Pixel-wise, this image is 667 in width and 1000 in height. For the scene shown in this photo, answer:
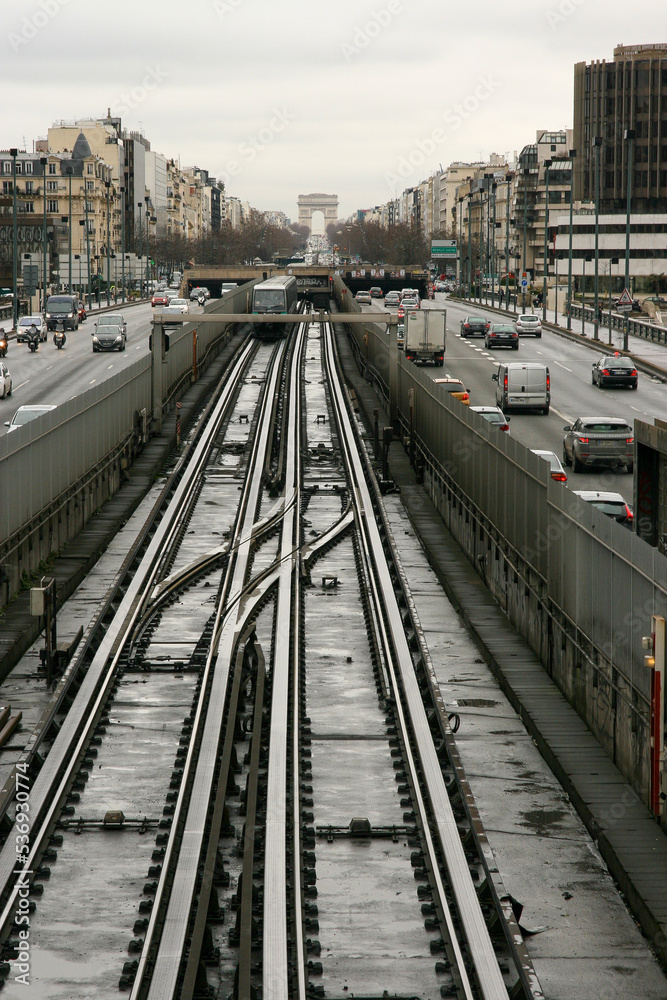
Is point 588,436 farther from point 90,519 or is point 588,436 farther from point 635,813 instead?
point 635,813

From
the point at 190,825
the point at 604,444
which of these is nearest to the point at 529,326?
the point at 604,444

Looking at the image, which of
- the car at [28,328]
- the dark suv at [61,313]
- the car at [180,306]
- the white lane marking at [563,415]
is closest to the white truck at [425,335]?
the white lane marking at [563,415]

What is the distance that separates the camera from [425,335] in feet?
196

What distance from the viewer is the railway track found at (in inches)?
376

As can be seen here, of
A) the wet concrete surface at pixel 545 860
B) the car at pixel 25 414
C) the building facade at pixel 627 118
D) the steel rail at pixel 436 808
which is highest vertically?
the building facade at pixel 627 118

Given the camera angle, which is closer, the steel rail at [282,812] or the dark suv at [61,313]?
the steel rail at [282,812]

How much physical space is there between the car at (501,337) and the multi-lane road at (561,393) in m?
0.50

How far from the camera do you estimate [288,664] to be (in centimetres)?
1744

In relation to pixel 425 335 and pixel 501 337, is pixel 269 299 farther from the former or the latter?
pixel 425 335

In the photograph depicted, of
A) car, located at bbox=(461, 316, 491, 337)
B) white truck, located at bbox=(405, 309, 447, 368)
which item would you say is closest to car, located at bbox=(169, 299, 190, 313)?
car, located at bbox=(461, 316, 491, 337)

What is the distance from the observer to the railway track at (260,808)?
9.56 m

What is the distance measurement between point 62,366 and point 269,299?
51.3 feet

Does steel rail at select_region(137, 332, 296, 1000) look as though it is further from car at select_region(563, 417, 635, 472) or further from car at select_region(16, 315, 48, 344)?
car at select_region(16, 315, 48, 344)

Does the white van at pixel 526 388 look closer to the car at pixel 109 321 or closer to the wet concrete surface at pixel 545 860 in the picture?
the wet concrete surface at pixel 545 860
